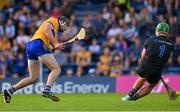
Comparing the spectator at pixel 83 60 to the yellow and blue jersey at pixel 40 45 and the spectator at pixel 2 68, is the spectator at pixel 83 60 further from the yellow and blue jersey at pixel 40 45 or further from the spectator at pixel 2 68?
the yellow and blue jersey at pixel 40 45

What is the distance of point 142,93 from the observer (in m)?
16.8

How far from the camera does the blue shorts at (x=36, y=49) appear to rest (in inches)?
652

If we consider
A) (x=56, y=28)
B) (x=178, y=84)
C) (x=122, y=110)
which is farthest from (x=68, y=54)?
(x=122, y=110)

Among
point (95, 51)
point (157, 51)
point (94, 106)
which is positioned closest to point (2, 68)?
point (95, 51)

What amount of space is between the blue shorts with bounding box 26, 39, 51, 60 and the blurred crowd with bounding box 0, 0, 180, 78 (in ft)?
30.2

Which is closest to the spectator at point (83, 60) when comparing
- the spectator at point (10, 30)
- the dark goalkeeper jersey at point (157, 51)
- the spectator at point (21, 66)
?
the spectator at point (21, 66)

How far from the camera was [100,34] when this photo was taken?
91.7 feet

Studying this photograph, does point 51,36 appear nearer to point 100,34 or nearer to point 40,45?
point 40,45

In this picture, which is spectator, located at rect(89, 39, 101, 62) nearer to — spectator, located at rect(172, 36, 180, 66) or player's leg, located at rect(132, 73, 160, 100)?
spectator, located at rect(172, 36, 180, 66)

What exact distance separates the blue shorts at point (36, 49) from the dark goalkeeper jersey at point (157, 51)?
2.37 meters

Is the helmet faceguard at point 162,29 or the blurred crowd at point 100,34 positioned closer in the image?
the helmet faceguard at point 162,29

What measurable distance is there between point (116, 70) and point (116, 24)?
2416 mm

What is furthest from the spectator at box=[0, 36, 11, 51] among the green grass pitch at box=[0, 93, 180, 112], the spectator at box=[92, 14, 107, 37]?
the green grass pitch at box=[0, 93, 180, 112]

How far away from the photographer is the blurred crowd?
26.2 meters
